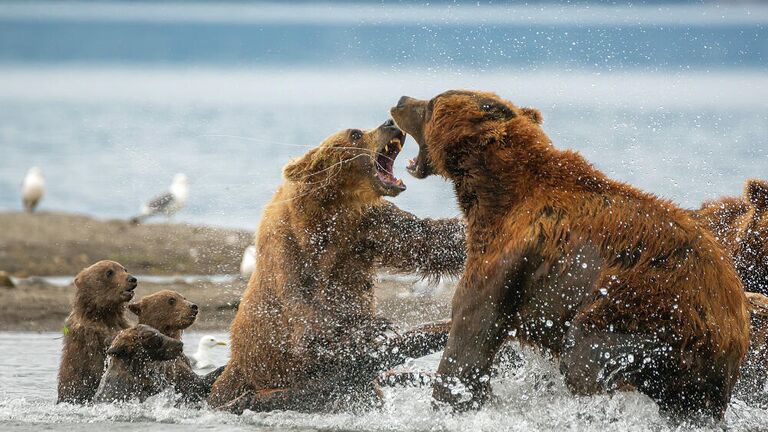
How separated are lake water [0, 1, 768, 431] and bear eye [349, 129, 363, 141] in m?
0.29

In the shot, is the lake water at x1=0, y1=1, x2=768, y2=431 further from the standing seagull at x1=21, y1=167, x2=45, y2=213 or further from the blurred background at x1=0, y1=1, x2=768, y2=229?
the standing seagull at x1=21, y1=167, x2=45, y2=213

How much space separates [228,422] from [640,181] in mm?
12104

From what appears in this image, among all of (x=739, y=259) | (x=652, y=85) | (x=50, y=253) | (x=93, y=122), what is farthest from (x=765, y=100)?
(x=739, y=259)

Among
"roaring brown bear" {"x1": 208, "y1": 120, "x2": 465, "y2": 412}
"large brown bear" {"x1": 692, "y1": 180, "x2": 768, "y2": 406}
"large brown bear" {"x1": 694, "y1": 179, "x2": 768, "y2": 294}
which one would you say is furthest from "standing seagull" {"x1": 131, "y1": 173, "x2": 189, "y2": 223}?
"large brown bear" {"x1": 694, "y1": 179, "x2": 768, "y2": 294}

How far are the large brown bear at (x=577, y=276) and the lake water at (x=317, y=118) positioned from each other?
27 centimetres

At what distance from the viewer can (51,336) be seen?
10398mm

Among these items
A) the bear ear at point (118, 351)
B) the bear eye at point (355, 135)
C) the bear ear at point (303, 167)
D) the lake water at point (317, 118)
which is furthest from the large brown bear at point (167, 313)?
the bear eye at point (355, 135)

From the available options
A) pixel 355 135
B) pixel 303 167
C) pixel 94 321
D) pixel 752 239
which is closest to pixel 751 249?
pixel 752 239

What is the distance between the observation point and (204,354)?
9.36 metres

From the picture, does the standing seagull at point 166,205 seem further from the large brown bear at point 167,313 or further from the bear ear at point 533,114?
the bear ear at point 533,114

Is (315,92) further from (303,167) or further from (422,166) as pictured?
(422,166)

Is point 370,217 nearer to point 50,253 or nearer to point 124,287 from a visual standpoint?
point 124,287

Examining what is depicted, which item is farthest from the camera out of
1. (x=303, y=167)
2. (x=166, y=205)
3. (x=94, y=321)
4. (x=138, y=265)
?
(x=166, y=205)

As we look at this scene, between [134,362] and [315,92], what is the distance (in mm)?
82914
